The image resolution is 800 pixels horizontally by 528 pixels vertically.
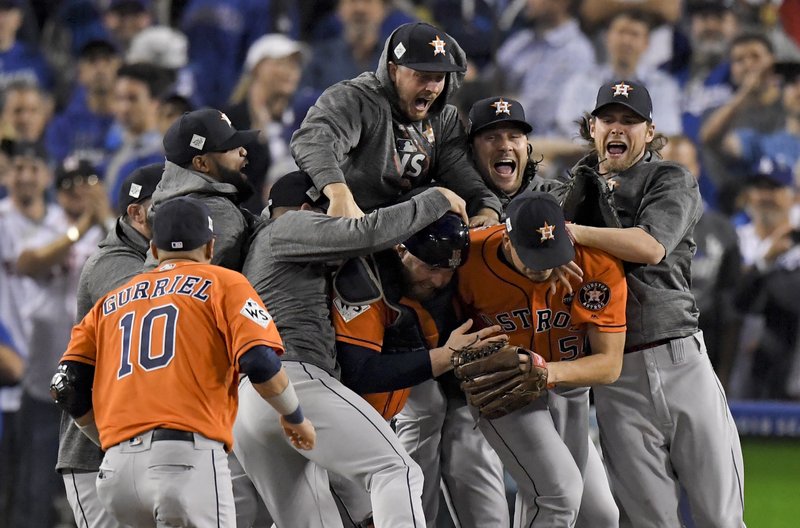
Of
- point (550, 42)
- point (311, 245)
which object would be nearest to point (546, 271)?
point (311, 245)

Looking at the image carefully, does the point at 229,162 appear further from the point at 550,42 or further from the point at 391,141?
the point at 550,42

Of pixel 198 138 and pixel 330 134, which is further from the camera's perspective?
pixel 198 138

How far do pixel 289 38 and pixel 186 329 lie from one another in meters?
6.17

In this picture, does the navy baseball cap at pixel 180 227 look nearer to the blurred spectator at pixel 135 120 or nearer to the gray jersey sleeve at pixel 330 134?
the gray jersey sleeve at pixel 330 134

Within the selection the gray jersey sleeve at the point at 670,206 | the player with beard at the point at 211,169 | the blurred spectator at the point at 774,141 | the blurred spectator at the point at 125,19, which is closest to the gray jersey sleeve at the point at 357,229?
the player with beard at the point at 211,169

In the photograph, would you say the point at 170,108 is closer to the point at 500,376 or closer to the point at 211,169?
the point at 211,169

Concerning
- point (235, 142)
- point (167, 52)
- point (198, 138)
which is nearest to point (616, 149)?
point (235, 142)

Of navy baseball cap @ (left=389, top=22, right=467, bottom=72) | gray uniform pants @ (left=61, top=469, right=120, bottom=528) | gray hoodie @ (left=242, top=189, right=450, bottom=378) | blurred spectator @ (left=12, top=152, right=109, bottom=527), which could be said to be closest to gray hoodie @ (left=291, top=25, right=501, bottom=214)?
navy baseball cap @ (left=389, top=22, right=467, bottom=72)

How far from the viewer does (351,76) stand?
9.53m

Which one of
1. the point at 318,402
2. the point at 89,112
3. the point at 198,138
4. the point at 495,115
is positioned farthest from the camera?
the point at 89,112

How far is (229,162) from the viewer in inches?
192

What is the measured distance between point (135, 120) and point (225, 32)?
1.07 meters

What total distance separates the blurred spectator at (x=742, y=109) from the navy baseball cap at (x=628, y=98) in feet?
15.2

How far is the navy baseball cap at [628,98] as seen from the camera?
4.74 metres
